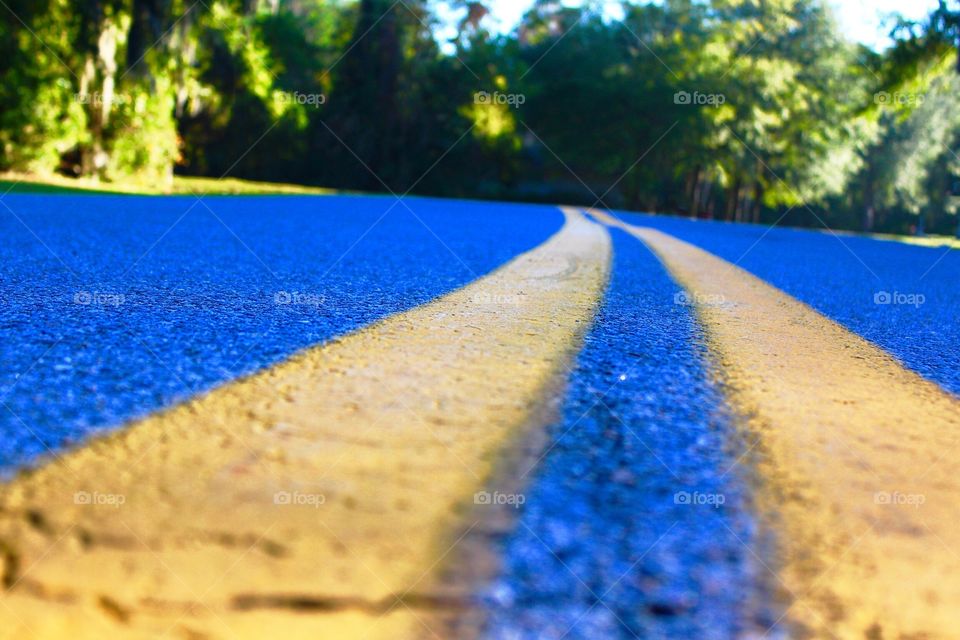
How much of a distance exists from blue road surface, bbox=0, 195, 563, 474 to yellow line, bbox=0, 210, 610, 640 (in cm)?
17

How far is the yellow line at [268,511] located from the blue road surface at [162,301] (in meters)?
0.17

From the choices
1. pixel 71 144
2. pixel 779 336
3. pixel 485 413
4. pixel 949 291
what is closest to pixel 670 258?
pixel 949 291

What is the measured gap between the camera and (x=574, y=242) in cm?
810

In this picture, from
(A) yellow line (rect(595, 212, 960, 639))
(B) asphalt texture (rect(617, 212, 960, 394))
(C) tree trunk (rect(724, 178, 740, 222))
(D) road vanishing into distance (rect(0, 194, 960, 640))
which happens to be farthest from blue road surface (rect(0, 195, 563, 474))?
(C) tree trunk (rect(724, 178, 740, 222))

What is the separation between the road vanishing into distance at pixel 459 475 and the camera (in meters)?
0.99

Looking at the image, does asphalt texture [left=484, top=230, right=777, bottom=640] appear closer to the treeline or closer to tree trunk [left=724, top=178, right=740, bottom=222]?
the treeline

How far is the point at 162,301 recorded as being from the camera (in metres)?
3.03

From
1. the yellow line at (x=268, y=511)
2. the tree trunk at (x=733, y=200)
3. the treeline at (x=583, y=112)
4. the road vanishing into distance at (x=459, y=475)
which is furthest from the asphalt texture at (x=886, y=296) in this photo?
the tree trunk at (x=733, y=200)

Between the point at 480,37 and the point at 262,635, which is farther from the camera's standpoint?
the point at 480,37

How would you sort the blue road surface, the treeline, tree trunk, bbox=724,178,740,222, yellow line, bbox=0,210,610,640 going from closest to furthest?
yellow line, bbox=0,210,610,640 < the blue road surface < the treeline < tree trunk, bbox=724,178,740,222

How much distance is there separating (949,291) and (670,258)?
2074 millimetres

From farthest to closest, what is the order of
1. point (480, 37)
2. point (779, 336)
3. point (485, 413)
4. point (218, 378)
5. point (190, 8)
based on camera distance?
point (480, 37) → point (190, 8) → point (779, 336) → point (218, 378) → point (485, 413)

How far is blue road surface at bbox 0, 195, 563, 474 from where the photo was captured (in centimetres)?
168

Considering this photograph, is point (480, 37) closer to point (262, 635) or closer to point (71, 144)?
point (71, 144)
